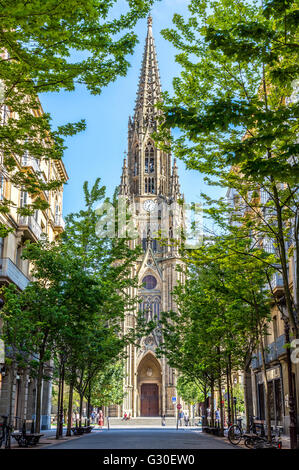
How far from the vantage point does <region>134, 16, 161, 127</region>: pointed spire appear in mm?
93188

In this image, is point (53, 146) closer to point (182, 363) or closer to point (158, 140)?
point (158, 140)

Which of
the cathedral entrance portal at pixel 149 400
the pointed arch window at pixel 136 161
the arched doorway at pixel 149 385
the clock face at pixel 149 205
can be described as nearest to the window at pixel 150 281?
the arched doorway at pixel 149 385

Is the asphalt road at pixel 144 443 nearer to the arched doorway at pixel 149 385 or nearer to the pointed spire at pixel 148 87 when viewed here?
the arched doorway at pixel 149 385

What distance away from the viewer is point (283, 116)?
9516 millimetres

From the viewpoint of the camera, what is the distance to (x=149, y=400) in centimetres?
7494

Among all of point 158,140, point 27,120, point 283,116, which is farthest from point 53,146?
point 283,116

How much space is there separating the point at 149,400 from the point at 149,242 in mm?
22287

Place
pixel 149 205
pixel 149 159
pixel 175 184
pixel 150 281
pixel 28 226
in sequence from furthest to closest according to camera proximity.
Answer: pixel 149 159
pixel 175 184
pixel 149 205
pixel 150 281
pixel 28 226

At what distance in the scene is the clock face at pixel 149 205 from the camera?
86.4 meters

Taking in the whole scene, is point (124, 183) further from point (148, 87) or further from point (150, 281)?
point (148, 87)

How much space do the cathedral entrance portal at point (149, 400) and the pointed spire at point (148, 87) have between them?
144ft

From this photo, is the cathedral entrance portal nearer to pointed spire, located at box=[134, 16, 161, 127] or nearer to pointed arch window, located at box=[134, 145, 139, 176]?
pointed arch window, located at box=[134, 145, 139, 176]

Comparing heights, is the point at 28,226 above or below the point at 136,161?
below

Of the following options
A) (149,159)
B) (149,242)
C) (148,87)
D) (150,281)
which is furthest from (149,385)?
(148,87)
